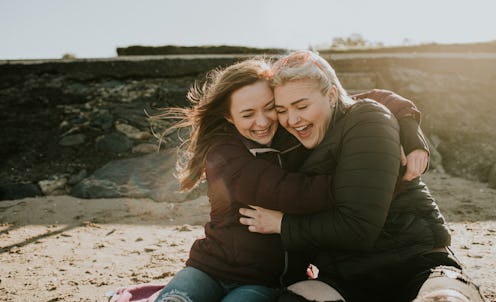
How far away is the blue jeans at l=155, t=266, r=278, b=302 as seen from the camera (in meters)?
2.12

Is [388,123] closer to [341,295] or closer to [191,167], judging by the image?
[341,295]

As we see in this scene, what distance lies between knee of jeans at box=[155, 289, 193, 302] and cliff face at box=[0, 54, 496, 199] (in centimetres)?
419

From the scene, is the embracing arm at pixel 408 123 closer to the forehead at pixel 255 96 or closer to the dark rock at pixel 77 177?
the forehead at pixel 255 96

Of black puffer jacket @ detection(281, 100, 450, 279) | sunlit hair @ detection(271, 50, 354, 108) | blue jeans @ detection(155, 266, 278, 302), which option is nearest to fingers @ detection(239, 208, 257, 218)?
black puffer jacket @ detection(281, 100, 450, 279)

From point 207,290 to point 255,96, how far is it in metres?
1.06

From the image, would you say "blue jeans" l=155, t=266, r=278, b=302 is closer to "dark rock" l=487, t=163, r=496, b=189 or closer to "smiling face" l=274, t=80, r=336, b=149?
"smiling face" l=274, t=80, r=336, b=149

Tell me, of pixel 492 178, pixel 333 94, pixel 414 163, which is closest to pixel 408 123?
pixel 414 163

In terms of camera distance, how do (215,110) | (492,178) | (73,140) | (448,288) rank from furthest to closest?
(73,140)
(492,178)
(215,110)
(448,288)

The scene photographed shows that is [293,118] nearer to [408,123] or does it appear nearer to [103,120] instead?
[408,123]

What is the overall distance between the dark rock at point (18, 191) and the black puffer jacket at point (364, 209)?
180 inches

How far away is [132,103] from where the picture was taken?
7.20m

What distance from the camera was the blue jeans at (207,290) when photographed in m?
2.12

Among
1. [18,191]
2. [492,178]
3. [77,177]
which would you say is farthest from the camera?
[77,177]

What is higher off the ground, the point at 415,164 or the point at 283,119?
the point at 283,119
